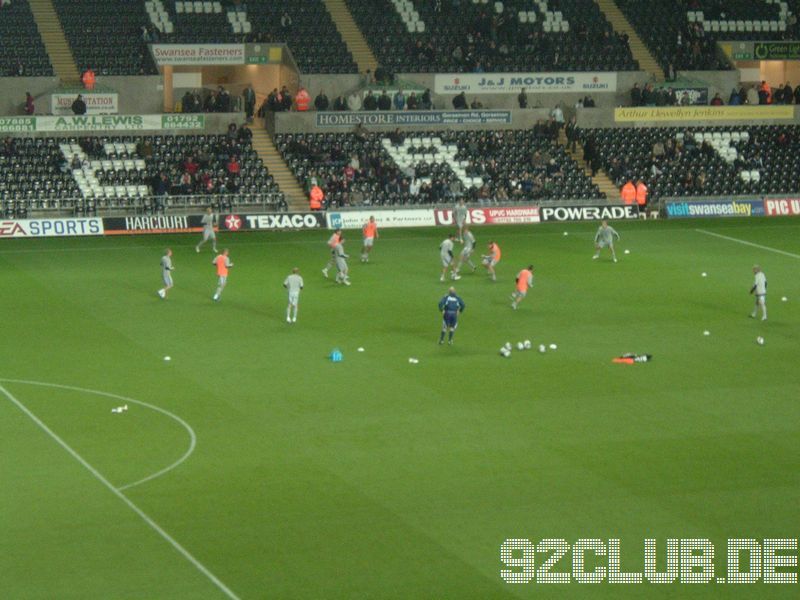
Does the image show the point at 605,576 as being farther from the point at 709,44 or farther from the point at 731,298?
the point at 709,44

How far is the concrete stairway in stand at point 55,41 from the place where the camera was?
65438mm

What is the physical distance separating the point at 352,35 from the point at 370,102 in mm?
5729

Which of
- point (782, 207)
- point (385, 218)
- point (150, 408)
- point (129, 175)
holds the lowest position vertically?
point (150, 408)

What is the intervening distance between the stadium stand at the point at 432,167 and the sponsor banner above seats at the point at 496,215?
47.7 inches

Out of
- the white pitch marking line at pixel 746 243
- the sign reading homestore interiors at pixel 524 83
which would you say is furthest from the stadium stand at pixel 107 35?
the white pitch marking line at pixel 746 243

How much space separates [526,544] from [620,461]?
489 cm

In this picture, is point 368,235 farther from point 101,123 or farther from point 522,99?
point 522,99

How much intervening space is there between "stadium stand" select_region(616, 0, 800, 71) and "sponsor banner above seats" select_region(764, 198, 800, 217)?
1244 centimetres

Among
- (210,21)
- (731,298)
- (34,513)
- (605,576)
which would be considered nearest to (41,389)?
(34,513)

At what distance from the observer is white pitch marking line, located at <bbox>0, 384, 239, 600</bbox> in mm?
20547

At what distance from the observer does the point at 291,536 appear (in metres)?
22.2

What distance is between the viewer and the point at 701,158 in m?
69.1

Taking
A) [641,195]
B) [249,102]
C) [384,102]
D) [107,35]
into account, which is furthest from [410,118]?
[107,35]

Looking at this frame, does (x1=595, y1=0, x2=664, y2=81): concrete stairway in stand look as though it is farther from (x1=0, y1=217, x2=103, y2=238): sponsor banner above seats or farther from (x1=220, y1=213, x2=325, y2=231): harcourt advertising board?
(x1=0, y1=217, x2=103, y2=238): sponsor banner above seats
